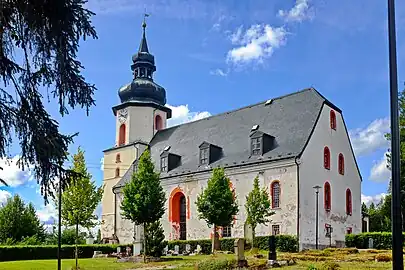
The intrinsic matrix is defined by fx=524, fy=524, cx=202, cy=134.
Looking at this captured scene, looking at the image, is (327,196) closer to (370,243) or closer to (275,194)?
(275,194)

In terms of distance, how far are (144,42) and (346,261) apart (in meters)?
43.6

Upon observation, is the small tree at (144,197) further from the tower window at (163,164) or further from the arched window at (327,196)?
the tower window at (163,164)

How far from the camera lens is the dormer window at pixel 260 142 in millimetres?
40250

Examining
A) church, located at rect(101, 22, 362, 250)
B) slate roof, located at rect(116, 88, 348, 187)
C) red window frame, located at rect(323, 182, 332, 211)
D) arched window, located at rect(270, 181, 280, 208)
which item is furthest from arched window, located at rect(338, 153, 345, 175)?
arched window, located at rect(270, 181, 280, 208)

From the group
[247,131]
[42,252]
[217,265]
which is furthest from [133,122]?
[217,265]

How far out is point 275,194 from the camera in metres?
39.0

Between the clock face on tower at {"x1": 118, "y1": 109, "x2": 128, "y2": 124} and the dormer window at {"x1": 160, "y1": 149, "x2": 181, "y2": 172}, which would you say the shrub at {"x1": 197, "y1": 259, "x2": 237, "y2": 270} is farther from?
the clock face on tower at {"x1": 118, "y1": 109, "x2": 128, "y2": 124}

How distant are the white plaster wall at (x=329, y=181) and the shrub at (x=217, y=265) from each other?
52.2ft

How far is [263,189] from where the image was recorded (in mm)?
37688

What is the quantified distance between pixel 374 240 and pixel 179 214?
1754cm

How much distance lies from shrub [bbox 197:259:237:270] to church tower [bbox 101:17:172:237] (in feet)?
111

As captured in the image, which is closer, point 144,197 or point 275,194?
point 144,197

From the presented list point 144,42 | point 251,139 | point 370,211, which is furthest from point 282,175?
point 370,211

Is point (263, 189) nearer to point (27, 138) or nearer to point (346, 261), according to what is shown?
point (346, 261)
